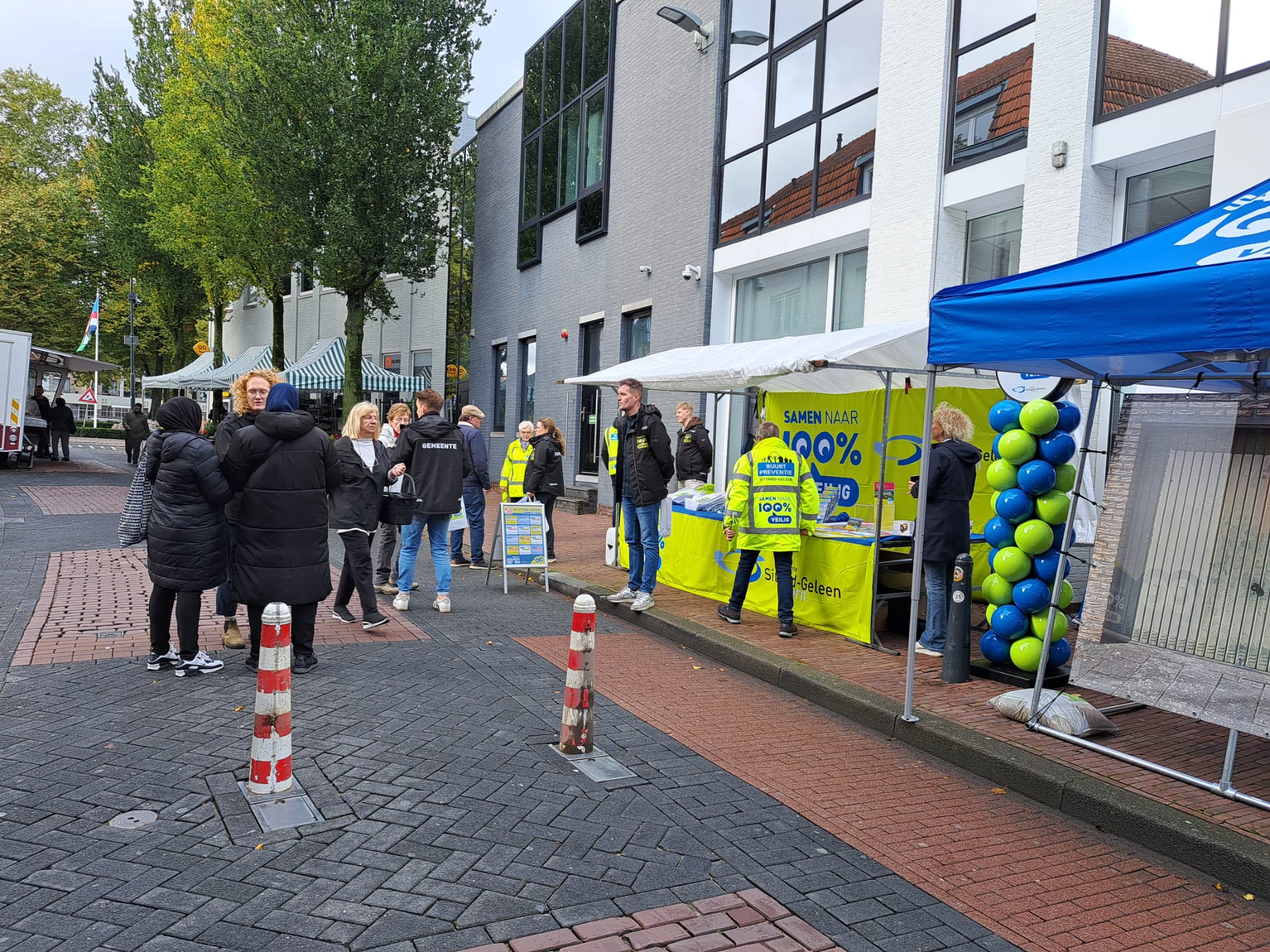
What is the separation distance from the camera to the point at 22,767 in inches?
169

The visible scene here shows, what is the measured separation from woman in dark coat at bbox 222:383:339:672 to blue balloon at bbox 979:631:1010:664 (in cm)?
442

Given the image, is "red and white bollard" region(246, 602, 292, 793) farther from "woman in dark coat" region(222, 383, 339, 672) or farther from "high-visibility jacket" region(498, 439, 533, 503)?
"high-visibility jacket" region(498, 439, 533, 503)

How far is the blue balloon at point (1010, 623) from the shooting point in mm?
6172

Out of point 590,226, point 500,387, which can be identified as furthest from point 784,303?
point 500,387

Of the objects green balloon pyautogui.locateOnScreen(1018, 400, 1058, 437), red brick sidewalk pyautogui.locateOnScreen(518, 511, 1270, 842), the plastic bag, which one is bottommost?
red brick sidewalk pyautogui.locateOnScreen(518, 511, 1270, 842)

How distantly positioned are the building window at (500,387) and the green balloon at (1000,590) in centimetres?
1740

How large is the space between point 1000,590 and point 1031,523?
0.51m

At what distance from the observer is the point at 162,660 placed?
5.98 meters

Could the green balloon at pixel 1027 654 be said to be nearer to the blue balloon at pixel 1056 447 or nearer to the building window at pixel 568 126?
the blue balloon at pixel 1056 447

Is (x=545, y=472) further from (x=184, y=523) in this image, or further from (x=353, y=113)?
Answer: (x=353, y=113)

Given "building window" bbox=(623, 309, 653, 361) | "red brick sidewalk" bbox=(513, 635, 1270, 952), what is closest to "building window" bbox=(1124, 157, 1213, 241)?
"red brick sidewalk" bbox=(513, 635, 1270, 952)

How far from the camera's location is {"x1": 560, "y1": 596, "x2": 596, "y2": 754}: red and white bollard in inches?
180

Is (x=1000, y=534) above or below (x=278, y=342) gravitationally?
below

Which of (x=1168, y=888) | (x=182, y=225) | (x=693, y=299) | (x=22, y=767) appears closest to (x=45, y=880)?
(x=22, y=767)
